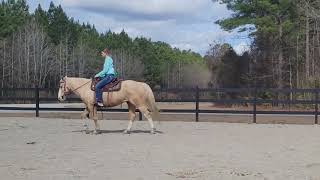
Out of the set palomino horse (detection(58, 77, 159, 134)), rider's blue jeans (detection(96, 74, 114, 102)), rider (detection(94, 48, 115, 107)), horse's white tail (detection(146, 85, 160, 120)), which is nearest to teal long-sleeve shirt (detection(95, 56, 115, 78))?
rider (detection(94, 48, 115, 107))

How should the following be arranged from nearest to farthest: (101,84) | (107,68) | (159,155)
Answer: (159,155) < (107,68) < (101,84)

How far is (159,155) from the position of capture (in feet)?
34.3

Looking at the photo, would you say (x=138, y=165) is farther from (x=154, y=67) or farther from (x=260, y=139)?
(x=154, y=67)

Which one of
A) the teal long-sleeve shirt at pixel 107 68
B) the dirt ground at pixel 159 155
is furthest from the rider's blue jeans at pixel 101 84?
the dirt ground at pixel 159 155

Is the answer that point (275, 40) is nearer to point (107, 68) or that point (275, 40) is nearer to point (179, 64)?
point (107, 68)

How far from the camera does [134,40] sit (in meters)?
135

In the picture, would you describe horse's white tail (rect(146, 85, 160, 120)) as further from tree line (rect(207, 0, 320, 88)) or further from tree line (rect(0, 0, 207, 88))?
tree line (rect(0, 0, 207, 88))

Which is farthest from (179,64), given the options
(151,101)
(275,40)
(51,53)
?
(151,101)

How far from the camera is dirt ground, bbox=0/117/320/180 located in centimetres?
830

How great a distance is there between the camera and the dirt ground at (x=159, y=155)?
8.30 m

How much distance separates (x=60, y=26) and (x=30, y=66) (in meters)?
22.5

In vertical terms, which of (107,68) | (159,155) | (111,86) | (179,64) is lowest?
(159,155)

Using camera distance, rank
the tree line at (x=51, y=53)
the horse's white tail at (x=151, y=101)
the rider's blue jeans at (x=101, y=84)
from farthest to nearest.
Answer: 1. the tree line at (x=51, y=53)
2. the horse's white tail at (x=151, y=101)
3. the rider's blue jeans at (x=101, y=84)

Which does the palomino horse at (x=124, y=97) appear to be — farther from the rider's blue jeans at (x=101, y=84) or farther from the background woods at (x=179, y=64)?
the background woods at (x=179, y=64)
